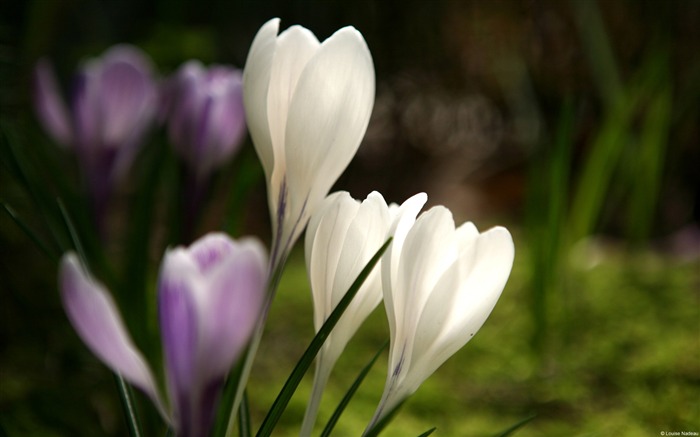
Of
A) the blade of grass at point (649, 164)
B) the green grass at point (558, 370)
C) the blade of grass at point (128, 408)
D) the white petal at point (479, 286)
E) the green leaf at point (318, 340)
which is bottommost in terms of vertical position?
the blade of grass at point (128, 408)

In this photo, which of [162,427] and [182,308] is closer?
[182,308]

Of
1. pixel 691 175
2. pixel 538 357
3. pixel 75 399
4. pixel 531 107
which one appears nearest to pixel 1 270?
pixel 75 399

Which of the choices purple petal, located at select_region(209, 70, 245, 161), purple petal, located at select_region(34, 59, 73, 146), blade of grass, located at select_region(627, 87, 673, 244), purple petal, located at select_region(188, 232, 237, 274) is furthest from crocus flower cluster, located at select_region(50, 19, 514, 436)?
blade of grass, located at select_region(627, 87, 673, 244)

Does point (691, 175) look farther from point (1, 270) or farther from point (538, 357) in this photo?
point (1, 270)

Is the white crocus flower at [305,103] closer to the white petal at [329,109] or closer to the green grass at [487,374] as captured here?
the white petal at [329,109]

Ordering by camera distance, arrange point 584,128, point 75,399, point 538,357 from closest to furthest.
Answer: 1. point 75,399
2. point 538,357
3. point 584,128

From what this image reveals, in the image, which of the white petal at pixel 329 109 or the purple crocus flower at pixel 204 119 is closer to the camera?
the white petal at pixel 329 109

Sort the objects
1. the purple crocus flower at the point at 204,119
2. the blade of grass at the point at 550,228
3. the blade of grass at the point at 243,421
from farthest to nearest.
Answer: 1. the blade of grass at the point at 550,228
2. the purple crocus flower at the point at 204,119
3. the blade of grass at the point at 243,421

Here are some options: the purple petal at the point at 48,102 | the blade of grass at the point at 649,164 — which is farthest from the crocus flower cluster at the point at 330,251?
the blade of grass at the point at 649,164
